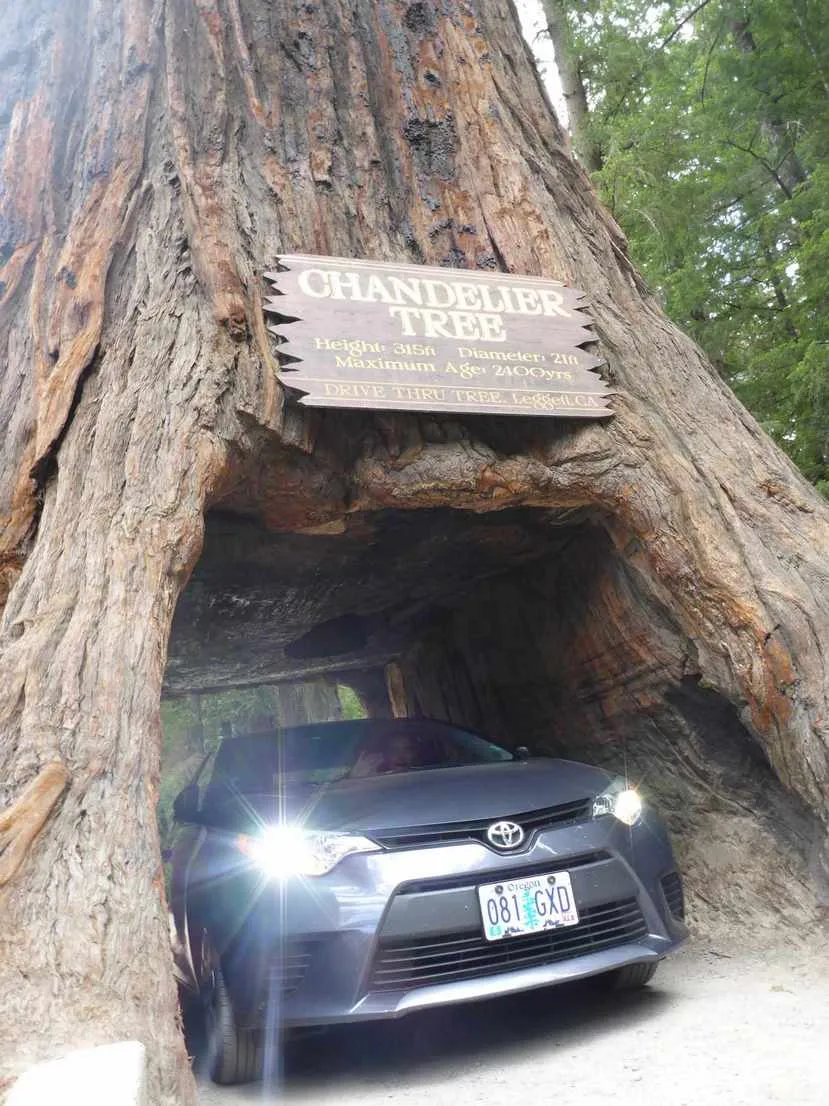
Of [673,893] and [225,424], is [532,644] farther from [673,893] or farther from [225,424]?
[225,424]

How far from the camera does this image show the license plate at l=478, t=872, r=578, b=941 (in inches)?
137

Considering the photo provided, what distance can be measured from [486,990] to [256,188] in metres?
4.43

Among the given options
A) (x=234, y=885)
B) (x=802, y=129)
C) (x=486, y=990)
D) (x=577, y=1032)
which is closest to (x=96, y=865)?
(x=234, y=885)

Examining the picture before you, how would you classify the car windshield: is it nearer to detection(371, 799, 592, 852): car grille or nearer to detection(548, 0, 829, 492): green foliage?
detection(371, 799, 592, 852): car grille

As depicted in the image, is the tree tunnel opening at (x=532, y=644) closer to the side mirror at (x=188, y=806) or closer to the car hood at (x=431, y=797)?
the car hood at (x=431, y=797)

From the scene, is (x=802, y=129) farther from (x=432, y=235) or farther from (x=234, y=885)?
(x=234, y=885)

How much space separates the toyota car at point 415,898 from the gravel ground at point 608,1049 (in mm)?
250

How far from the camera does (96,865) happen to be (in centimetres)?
302

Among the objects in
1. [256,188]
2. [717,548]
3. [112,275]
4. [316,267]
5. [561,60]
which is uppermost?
[561,60]

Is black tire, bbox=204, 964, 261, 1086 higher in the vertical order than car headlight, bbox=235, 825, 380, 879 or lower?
lower

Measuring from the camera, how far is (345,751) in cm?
534

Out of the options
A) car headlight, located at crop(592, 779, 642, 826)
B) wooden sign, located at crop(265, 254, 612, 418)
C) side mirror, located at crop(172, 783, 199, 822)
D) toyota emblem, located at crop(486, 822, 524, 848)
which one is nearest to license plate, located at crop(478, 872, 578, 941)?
toyota emblem, located at crop(486, 822, 524, 848)

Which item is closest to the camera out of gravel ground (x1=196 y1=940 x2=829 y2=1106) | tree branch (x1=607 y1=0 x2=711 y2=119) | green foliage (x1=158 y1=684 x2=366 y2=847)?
gravel ground (x1=196 y1=940 x2=829 y2=1106)

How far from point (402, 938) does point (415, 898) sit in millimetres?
144
